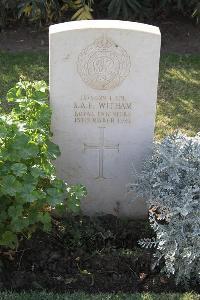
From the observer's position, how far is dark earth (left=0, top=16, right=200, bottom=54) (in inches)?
282

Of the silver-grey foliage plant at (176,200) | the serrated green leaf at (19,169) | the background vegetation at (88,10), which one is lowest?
the silver-grey foliage plant at (176,200)

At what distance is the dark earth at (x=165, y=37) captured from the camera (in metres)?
7.16

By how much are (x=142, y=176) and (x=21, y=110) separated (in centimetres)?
88

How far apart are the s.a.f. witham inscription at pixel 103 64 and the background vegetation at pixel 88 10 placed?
3.56 metres

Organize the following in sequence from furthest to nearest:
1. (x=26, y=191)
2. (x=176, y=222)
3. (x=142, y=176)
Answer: (x=142, y=176) < (x=176, y=222) < (x=26, y=191)

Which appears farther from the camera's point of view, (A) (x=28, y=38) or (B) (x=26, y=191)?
(A) (x=28, y=38)

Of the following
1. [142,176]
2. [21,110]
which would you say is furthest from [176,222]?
[21,110]

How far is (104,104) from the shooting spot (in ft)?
12.3

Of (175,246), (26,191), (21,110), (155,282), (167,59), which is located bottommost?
(155,282)

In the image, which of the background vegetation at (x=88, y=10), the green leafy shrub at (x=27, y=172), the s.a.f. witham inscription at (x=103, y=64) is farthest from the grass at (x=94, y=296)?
the background vegetation at (x=88, y=10)

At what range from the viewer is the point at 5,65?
6520mm

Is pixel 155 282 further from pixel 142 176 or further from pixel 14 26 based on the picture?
pixel 14 26

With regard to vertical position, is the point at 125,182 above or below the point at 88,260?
above

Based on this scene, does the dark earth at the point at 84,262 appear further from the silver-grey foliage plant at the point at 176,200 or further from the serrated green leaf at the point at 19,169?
the serrated green leaf at the point at 19,169
